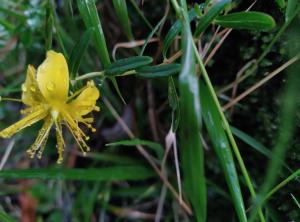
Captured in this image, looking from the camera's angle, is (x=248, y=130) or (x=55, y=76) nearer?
(x=55, y=76)

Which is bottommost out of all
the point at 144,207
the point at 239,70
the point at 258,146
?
the point at 144,207

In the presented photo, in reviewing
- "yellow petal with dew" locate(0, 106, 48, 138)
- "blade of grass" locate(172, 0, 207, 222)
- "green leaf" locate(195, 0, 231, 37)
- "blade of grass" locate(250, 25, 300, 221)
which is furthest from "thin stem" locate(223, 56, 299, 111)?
"yellow petal with dew" locate(0, 106, 48, 138)

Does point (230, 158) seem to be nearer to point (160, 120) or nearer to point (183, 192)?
point (183, 192)

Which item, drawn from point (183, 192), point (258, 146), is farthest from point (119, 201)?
point (258, 146)

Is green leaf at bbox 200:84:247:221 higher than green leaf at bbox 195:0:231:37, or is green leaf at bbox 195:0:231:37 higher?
green leaf at bbox 195:0:231:37

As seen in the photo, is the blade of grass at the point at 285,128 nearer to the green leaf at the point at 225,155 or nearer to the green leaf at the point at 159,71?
the green leaf at the point at 225,155

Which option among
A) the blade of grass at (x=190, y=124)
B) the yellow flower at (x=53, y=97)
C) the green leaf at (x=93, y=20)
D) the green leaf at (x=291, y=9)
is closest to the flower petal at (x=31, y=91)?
the yellow flower at (x=53, y=97)

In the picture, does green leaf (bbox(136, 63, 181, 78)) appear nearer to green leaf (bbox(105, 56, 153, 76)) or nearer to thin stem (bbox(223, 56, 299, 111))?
green leaf (bbox(105, 56, 153, 76))

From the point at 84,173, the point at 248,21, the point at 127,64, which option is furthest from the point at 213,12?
the point at 84,173
